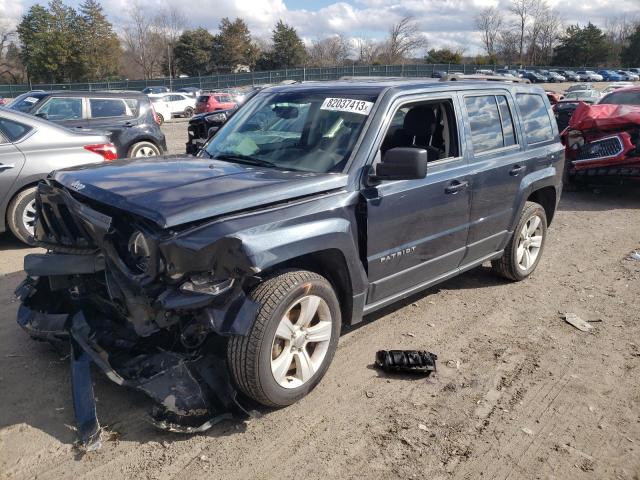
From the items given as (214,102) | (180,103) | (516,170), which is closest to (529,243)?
(516,170)

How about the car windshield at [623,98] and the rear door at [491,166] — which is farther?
the car windshield at [623,98]

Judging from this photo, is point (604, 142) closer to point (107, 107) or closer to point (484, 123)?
point (484, 123)

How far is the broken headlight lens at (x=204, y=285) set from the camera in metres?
2.79

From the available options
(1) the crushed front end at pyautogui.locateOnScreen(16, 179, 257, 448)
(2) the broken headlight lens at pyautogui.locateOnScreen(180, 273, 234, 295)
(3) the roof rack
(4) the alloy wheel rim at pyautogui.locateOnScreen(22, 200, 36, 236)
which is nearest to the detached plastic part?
(1) the crushed front end at pyautogui.locateOnScreen(16, 179, 257, 448)

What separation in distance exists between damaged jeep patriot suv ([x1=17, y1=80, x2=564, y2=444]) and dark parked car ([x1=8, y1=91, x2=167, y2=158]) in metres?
6.40

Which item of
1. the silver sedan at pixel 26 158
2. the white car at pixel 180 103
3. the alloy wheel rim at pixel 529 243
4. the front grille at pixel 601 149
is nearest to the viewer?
the alloy wheel rim at pixel 529 243

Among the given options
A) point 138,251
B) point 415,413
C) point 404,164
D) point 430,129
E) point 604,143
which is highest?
point 430,129

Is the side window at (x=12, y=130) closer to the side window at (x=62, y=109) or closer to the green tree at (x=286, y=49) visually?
the side window at (x=62, y=109)

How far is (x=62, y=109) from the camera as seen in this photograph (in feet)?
34.7

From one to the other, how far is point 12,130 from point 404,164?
5030 mm

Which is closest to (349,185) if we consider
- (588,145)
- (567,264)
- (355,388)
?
(355,388)

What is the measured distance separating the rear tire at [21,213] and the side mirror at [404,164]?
179 inches

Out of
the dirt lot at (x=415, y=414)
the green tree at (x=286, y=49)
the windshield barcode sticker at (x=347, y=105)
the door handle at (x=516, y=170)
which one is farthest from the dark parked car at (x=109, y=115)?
the green tree at (x=286, y=49)

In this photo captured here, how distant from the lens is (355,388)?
3.56m
